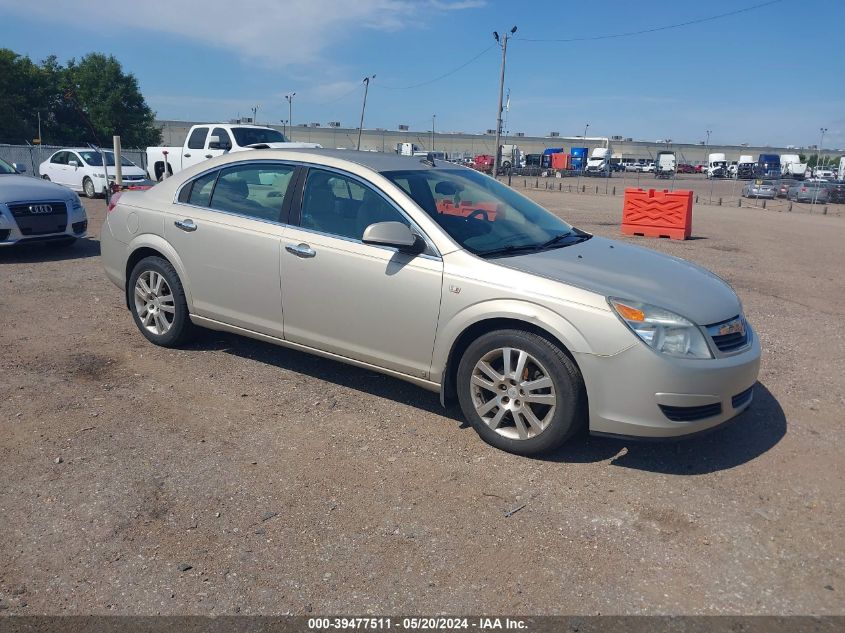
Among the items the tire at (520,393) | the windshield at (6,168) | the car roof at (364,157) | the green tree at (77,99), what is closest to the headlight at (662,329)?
the tire at (520,393)

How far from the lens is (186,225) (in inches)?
214

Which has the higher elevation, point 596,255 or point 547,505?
point 596,255

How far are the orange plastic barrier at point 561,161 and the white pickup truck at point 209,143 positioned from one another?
61308 millimetres

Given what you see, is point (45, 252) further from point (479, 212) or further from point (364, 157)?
point (479, 212)

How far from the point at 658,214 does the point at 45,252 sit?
1218cm

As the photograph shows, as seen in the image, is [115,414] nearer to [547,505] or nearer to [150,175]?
[547,505]

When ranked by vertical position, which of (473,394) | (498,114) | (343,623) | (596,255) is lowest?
(343,623)

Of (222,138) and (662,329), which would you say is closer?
(662,329)

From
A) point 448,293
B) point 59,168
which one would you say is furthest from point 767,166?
point 448,293

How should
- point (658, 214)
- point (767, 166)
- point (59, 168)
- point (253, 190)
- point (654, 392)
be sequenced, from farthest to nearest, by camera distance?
point (767, 166), point (59, 168), point (658, 214), point (253, 190), point (654, 392)

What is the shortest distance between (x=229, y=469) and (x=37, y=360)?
2650mm

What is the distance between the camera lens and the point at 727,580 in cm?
302

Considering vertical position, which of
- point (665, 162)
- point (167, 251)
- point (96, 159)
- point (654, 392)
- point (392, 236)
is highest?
point (665, 162)

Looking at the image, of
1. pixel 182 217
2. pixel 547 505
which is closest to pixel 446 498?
pixel 547 505
